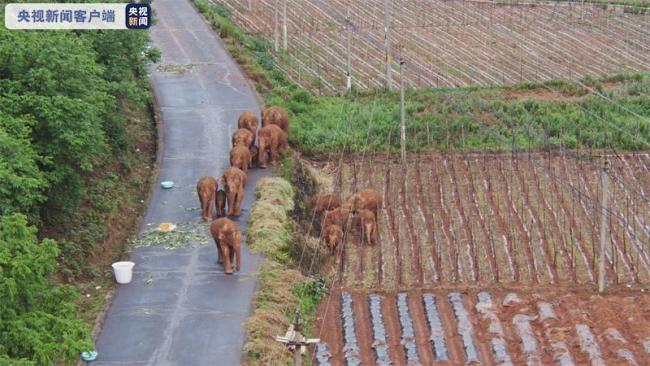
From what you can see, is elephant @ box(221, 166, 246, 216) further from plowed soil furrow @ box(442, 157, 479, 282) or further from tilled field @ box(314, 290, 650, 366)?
plowed soil furrow @ box(442, 157, 479, 282)

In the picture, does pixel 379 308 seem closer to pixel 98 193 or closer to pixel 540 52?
pixel 98 193

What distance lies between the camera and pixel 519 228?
2612 centimetres

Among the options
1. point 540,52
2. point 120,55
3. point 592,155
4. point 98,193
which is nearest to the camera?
point 98,193

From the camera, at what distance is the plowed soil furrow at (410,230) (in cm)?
2389

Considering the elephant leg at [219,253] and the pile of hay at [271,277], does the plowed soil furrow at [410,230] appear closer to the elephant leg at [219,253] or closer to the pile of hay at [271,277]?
the pile of hay at [271,277]

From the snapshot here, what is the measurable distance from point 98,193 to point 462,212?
8.95m

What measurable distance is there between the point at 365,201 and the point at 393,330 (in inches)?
226

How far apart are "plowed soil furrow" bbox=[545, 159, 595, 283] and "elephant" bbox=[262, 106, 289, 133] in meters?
7.88

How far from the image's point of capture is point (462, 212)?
2723cm

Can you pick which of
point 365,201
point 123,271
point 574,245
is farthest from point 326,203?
point 123,271

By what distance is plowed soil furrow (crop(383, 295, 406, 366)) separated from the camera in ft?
65.9

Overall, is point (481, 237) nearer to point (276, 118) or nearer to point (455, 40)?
point (276, 118)

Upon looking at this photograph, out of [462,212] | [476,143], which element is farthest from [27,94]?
[476,143]

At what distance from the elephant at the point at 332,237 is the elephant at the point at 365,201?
1.34 m
